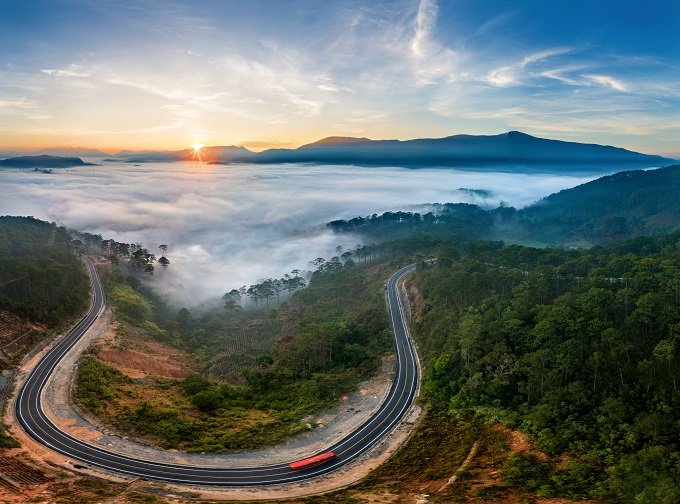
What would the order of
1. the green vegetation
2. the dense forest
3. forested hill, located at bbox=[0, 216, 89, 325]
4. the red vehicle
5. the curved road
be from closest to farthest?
the dense forest < the curved road < the red vehicle < the green vegetation < forested hill, located at bbox=[0, 216, 89, 325]

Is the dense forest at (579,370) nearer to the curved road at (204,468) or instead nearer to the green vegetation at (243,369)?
the curved road at (204,468)

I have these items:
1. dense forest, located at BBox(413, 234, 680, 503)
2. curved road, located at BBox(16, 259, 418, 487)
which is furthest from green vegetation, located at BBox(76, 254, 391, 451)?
dense forest, located at BBox(413, 234, 680, 503)

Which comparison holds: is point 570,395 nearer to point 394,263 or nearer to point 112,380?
point 112,380

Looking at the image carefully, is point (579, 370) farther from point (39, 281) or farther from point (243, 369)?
point (39, 281)

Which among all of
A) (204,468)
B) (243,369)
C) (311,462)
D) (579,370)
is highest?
(579,370)

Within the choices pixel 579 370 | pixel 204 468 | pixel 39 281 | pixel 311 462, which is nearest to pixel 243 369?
pixel 204 468

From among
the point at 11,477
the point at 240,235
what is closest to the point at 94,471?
the point at 11,477

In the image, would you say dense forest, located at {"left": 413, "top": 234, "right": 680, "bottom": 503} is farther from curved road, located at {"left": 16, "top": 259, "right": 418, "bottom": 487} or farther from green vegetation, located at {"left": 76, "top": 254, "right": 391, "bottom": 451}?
green vegetation, located at {"left": 76, "top": 254, "right": 391, "bottom": 451}
